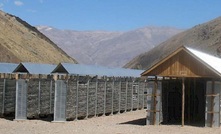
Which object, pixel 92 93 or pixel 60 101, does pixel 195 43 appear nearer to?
pixel 92 93

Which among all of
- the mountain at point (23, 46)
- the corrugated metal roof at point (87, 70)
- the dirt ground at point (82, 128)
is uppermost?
the mountain at point (23, 46)

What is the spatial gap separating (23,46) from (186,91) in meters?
45.3

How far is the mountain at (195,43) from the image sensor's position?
337 ft

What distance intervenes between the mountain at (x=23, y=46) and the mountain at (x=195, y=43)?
1477 inches

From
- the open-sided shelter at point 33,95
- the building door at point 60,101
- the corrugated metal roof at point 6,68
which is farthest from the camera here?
the corrugated metal roof at point 6,68

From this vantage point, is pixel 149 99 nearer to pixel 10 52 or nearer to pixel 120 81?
pixel 120 81

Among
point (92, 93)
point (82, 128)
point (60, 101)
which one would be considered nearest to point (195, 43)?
point (92, 93)

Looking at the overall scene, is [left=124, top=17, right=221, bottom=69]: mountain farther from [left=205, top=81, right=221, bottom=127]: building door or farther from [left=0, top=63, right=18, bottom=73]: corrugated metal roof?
[left=205, top=81, right=221, bottom=127]: building door

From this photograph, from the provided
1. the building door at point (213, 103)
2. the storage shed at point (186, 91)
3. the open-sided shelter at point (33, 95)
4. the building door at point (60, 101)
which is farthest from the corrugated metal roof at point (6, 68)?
the building door at point (213, 103)

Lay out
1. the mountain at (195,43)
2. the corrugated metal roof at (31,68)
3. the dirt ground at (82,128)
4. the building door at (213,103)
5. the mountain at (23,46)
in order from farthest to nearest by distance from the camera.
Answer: the mountain at (195,43) < the mountain at (23,46) < the corrugated metal roof at (31,68) < the building door at (213,103) < the dirt ground at (82,128)

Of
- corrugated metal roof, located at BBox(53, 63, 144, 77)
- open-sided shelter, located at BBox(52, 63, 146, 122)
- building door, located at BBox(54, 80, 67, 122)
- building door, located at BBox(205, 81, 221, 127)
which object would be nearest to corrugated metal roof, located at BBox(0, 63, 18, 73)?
open-sided shelter, located at BBox(52, 63, 146, 122)

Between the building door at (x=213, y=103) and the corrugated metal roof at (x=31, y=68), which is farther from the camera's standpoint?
the corrugated metal roof at (x=31, y=68)

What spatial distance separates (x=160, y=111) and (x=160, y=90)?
1.23 m

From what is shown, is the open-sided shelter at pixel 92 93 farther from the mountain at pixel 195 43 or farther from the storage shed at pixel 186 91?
the mountain at pixel 195 43
